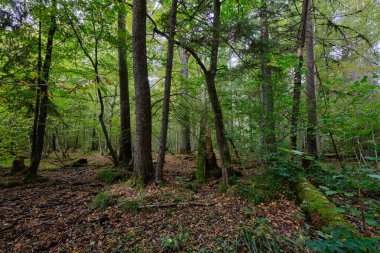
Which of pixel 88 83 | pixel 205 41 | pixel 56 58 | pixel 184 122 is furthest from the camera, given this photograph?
pixel 184 122

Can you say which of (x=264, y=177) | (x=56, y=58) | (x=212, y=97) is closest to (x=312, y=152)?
(x=264, y=177)

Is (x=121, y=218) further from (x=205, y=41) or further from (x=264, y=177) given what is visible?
(x=205, y=41)

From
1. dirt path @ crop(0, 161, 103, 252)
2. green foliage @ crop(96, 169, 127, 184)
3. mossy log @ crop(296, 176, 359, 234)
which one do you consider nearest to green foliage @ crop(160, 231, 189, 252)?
dirt path @ crop(0, 161, 103, 252)

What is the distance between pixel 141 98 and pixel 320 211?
4624 millimetres

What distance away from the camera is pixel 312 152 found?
20.7ft

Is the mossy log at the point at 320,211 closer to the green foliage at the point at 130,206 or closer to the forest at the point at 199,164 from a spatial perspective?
the forest at the point at 199,164

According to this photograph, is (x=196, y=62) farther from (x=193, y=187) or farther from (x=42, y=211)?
(x=42, y=211)

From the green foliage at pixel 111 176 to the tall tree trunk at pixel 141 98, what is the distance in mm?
1487

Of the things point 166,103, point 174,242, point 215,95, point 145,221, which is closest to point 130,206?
point 145,221

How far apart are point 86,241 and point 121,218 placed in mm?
719

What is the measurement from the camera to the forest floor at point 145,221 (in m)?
3.00

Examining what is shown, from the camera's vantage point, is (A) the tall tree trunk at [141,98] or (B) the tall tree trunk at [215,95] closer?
(B) the tall tree trunk at [215,95]

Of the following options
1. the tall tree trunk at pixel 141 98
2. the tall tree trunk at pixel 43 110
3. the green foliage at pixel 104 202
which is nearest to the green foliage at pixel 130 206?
the green foliage at pixel 104 202

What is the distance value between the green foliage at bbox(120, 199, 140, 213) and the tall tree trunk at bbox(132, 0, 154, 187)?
87 centimetres
